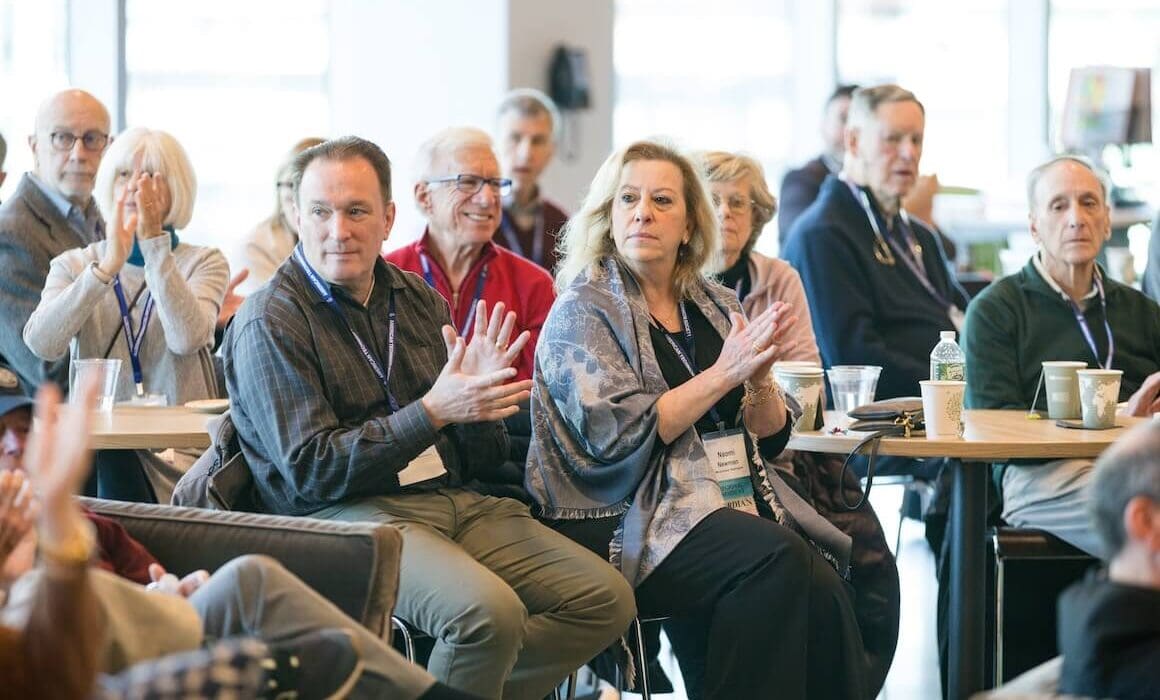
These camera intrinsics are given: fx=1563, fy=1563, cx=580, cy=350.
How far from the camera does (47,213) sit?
441 centimetres

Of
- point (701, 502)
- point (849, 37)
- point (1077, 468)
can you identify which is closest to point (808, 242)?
point (1077, 468)

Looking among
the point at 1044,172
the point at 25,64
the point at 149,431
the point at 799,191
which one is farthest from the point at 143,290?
the point at 799,191

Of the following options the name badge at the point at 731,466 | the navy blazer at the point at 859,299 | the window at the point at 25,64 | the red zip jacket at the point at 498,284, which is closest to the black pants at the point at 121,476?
the red zip jacket at the point at 498,284

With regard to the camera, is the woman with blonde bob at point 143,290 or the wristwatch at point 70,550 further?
the woman with blonde bob at point 143,290

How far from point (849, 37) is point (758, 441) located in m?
8.13

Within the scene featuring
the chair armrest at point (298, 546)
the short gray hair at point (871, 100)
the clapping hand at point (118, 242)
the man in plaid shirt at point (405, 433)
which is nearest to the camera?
the chair armrest at point (298, 546)

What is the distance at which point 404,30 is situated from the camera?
25.5ft

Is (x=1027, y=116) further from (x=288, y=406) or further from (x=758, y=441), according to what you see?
(x=288, y=406)

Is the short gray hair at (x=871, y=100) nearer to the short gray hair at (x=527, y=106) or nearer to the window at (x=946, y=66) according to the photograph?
the short gray hair at (x=527, y=106)

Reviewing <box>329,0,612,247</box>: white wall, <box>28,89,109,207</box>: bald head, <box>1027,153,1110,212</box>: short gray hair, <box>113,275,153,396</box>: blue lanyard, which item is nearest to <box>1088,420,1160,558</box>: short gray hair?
<box>1027,153,1110,212</box>: short gray hair

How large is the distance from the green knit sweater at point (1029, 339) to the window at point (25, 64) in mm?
4291

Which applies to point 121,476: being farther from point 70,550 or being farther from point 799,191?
point 799,191

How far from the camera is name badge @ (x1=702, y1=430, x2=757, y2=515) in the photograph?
340cm

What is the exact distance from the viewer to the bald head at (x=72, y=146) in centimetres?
448
